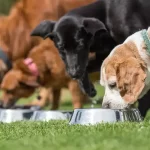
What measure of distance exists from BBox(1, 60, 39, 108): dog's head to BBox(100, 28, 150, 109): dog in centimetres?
293

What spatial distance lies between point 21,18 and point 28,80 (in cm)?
112

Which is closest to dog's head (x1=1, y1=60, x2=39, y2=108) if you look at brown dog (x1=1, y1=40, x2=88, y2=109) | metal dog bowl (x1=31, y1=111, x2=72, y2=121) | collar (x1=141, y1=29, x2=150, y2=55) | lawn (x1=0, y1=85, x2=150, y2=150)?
brown dog (x1=1, y1=40, x2=88, y2=109)

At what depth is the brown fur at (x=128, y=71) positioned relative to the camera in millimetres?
3381

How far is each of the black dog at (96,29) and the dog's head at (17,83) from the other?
1.69 meters

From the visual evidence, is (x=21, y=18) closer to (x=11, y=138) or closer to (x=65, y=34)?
(x=65, y=34)

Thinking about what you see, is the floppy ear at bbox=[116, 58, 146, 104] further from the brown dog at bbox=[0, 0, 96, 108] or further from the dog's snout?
the brown dog at bbox=[0, 0, 96, 108]

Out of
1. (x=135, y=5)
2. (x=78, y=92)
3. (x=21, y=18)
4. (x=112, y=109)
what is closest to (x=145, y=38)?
(x=112, y=109)

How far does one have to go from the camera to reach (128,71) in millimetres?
3408

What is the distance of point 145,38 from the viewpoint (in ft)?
11.7

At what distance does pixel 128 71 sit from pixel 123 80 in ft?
0.23

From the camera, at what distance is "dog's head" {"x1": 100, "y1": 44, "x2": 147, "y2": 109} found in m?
3.38

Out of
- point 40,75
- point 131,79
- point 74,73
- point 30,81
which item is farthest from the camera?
point 30,81

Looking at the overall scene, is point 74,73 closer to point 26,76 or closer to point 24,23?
point 26,76

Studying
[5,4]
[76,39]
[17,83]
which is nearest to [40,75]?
[17,83]
